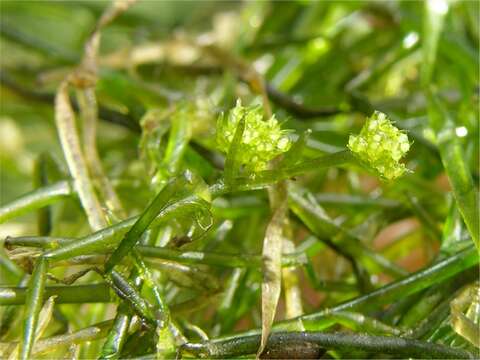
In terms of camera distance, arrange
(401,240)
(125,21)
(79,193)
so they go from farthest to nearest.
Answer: (125,21) → (401,240) → (79,193)

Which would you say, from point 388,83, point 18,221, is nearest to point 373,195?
point 388,83

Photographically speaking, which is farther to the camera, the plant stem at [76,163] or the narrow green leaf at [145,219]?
the plant stem at [76,163]

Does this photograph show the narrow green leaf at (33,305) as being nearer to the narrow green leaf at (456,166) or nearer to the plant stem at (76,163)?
the plant stem at (76,163)

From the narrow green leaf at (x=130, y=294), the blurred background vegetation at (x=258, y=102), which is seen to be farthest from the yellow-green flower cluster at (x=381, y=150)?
the narrow green leaf at (x=130, y=294)

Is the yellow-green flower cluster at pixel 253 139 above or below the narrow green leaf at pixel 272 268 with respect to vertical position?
above

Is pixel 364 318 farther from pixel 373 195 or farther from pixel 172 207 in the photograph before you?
pixel 373 195

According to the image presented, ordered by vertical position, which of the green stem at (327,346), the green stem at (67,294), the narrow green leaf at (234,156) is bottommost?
the green stem at (327,346)

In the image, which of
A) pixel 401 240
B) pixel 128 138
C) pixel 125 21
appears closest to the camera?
pixel 401 240

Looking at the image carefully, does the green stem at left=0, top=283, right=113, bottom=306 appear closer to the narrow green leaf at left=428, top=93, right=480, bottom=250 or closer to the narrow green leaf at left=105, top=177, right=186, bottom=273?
the narrow green leaf at left=105, top=177, right=186, bottom=273
